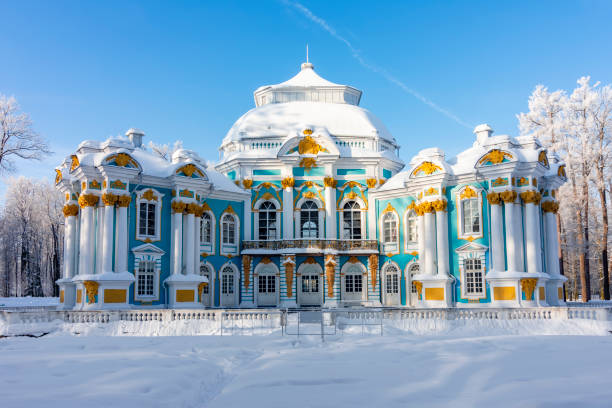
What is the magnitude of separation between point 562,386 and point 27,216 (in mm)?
41540

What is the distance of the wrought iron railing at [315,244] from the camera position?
94.4 feet

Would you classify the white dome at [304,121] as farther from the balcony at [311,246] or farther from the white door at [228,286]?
the white door at [228,286]

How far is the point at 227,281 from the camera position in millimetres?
29062

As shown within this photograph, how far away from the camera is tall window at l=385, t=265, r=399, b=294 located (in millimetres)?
28734

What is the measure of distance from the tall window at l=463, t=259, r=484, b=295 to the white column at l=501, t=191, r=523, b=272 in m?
1.43

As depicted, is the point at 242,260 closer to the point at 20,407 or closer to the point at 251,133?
the point at 251,133

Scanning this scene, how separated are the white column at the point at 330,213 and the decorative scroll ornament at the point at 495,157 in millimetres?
8252

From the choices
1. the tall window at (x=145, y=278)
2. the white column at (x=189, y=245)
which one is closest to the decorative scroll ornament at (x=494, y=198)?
the white column at (x=189, y=245)

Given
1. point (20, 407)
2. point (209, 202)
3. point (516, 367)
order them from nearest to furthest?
point (20, 407), point (516, 367), point (209, 202)

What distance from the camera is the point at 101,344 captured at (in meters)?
15.0

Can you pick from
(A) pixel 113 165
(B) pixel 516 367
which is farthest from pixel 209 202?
(B) pixel 516 367

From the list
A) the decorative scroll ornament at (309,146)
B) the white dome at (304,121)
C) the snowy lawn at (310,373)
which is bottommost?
the snowy lawn at (310,373)

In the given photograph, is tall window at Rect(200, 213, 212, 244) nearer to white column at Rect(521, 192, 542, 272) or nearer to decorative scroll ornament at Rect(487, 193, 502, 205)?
decorative scroll ornament at Rect(487, 193, 502, 205)

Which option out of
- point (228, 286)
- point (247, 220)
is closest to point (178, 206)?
point (247, 220)
